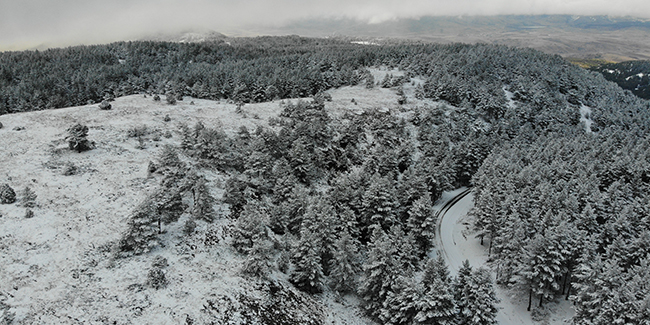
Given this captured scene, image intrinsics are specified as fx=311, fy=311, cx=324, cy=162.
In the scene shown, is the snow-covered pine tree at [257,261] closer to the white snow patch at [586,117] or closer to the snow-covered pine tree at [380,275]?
the snow-covered pine tree at [380,275]

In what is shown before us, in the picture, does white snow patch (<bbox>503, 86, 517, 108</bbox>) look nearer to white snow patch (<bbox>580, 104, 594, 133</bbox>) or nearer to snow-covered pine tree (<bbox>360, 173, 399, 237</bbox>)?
white snow patch (<bbox>580, 104, 594, 133</bbox>)

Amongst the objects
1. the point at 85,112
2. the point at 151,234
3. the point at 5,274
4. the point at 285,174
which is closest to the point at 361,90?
the point at 285,174

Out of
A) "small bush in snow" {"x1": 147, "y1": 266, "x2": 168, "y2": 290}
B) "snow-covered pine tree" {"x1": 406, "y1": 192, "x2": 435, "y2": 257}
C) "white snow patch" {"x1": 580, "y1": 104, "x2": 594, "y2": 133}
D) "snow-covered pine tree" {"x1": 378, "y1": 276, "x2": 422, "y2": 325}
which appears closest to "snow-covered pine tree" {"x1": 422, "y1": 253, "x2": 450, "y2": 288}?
"snow-covered pine tree" {"x1": 378, "y1": 276, "x2": 422, "y2": 325}

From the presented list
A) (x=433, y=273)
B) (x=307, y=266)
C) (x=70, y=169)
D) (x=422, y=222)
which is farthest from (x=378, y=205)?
(x=70, y=169)

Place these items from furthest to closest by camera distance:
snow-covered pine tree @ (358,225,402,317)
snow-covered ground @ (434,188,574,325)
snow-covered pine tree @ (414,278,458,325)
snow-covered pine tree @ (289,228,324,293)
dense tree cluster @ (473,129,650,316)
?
1. snow-covered ground @ (434,188,574,325)
2. snow-covered pine tree @ (289,228,324,293)
3. snow-covered pine tree @ (358,225,402,317)
4. dense tree cluster @ (473,129,650,316)
5. snow-covered pine tree @ (414,278,458,325)

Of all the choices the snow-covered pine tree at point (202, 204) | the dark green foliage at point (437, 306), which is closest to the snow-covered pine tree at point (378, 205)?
the dark green foliage at point (437, 306)

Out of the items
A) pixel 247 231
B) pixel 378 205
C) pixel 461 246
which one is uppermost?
pixel 247 231

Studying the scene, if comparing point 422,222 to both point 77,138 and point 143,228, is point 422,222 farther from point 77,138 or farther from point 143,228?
point 77,138
